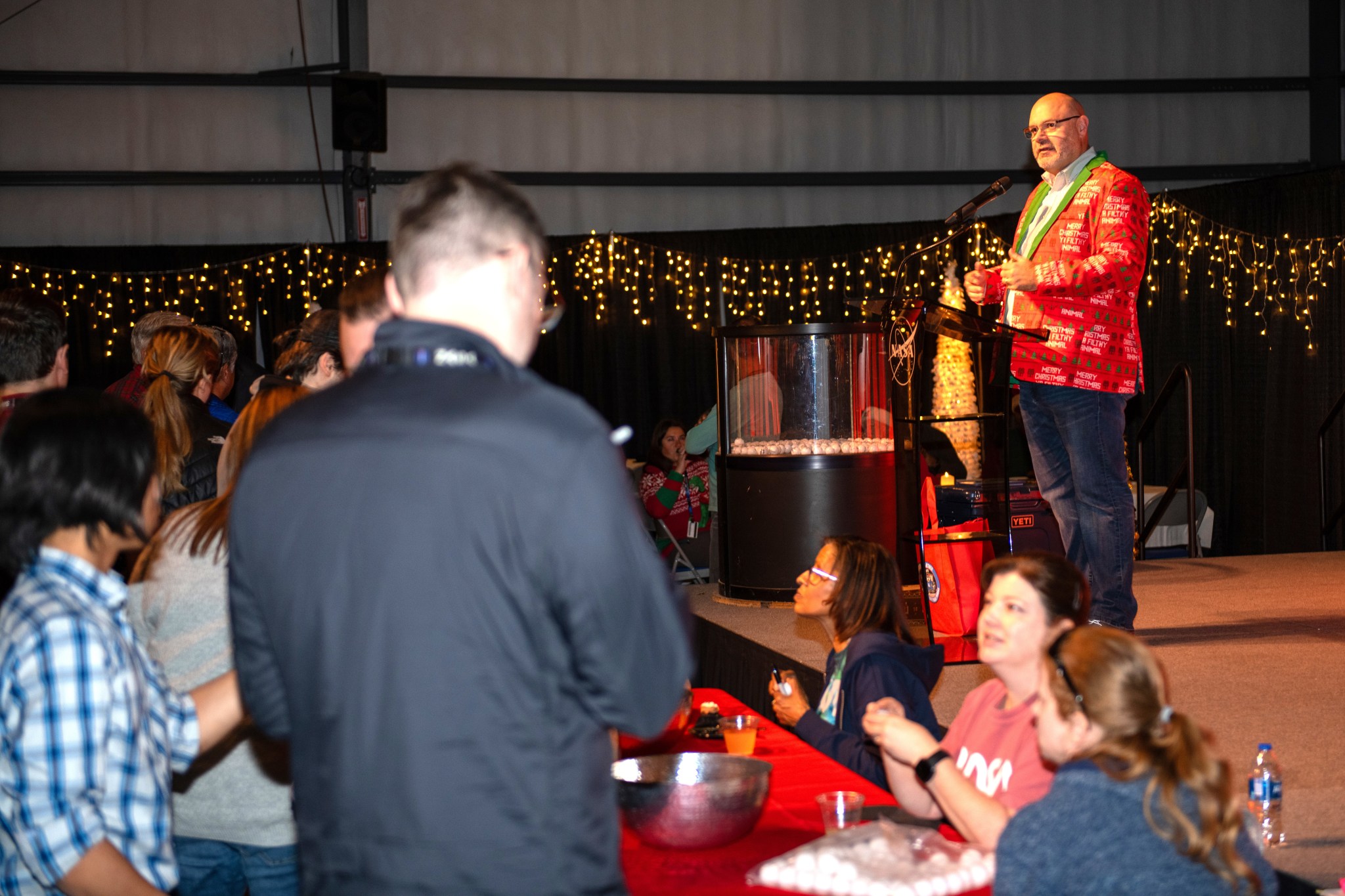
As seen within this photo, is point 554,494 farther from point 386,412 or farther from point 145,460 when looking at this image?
point 145,460

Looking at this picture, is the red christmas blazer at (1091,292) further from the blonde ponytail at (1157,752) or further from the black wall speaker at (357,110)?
the black wall speaker at (357,110)

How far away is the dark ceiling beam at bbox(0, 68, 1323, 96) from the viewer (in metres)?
10.6

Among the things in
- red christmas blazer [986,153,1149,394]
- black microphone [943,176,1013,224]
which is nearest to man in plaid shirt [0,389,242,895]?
black microphone [943,176,1013,224]

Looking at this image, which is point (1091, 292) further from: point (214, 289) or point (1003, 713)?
point (214, 289)

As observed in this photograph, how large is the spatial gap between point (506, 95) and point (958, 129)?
394 cm

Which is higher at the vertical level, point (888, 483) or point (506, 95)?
point (506, 95)

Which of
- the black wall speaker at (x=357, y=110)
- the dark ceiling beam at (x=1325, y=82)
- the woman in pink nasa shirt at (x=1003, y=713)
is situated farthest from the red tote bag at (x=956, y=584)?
the dark ceiling beam at (x=1325, y=82)

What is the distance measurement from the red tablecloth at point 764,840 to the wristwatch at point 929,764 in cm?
13

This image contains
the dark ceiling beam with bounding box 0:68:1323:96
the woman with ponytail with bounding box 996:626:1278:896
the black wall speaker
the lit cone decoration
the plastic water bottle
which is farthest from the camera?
the dark ceiling beam with bounding box 0:68:1323:96

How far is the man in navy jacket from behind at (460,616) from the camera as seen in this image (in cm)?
128

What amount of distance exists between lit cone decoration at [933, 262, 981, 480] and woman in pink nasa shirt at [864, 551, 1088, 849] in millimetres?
5402

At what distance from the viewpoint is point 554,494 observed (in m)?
1.27

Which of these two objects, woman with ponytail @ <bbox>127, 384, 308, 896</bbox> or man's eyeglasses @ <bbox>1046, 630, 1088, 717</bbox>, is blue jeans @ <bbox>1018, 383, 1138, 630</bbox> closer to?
man's eyeglasses @ <bbox>1046, 630, 1088, 717</bbox>

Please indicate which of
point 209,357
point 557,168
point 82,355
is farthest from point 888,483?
point 82,355
